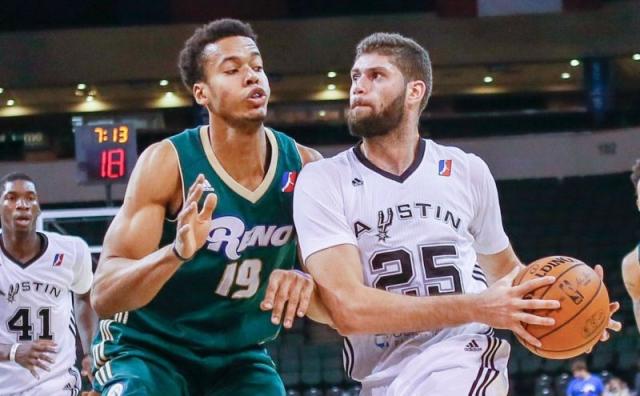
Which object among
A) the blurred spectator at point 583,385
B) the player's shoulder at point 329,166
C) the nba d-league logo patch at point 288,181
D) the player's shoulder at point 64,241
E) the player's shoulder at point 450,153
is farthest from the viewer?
the blurred spectator at point 583,385

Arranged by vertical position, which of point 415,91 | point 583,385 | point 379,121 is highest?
point 415,91

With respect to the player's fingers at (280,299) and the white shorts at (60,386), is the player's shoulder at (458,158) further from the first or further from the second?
the white shorts at (60,386)

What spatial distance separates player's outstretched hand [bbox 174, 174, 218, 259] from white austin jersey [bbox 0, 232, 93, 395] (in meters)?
3.14

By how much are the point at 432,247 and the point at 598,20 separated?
1628 cm

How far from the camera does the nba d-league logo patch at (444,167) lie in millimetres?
3994

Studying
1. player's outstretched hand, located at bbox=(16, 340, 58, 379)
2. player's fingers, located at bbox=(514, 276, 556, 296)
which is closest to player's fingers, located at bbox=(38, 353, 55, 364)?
player's outstretched hand, located at bbox=(16, 340, 58, 379)

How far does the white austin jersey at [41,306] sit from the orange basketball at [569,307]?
368 cm

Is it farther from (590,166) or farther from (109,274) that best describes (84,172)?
(590,166)

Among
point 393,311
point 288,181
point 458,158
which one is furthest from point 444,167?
point 393,311

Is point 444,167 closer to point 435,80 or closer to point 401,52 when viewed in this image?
point 401,52

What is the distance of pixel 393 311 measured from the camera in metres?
3.53

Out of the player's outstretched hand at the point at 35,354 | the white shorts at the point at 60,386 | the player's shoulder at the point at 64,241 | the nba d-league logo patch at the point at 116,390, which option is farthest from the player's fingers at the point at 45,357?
the nba d-league logo patch at the point at 116,390

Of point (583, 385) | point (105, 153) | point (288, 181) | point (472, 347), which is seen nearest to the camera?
point (472, 347)

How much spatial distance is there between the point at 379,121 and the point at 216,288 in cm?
86
